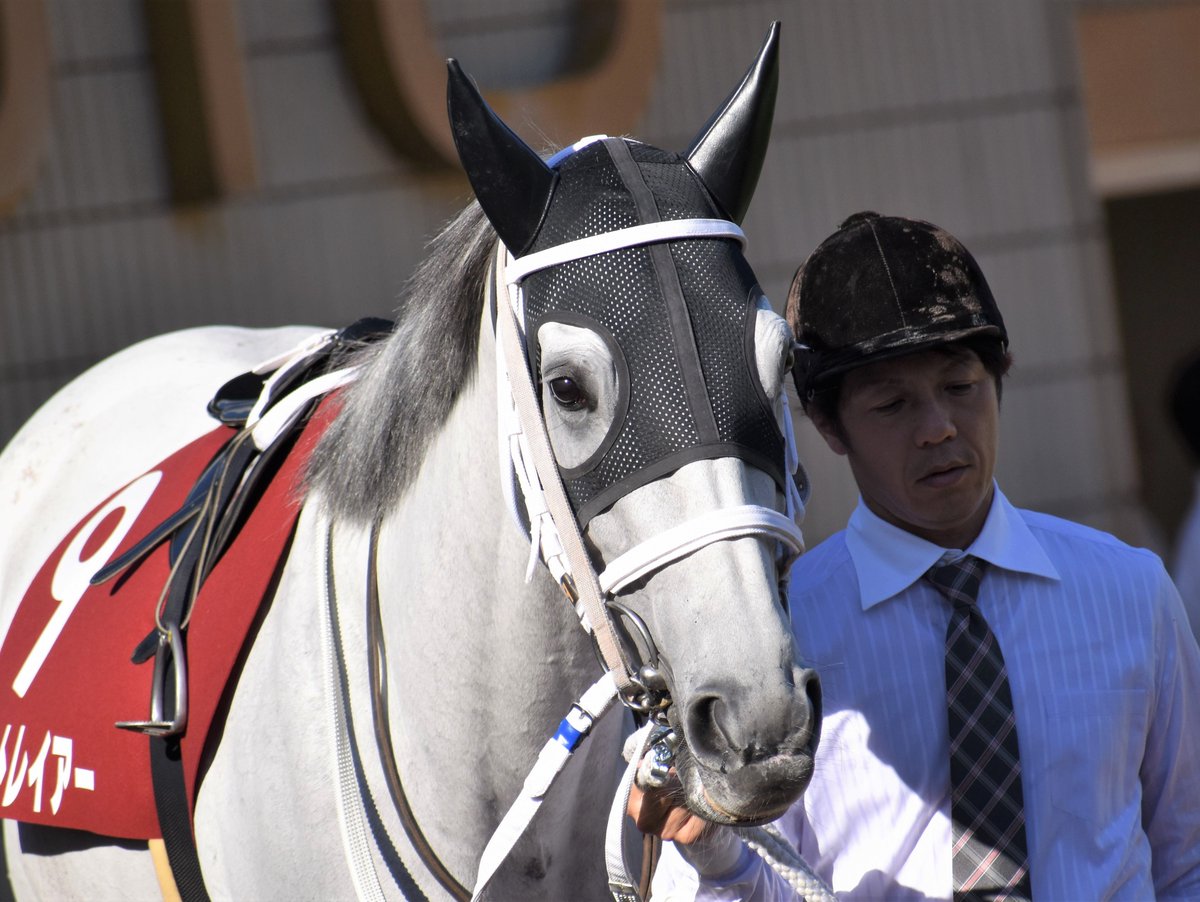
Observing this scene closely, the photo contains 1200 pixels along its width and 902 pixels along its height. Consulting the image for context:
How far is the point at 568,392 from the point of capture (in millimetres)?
1645

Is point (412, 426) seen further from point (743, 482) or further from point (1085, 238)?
→ point (1085, 238)

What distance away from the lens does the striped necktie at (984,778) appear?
179 centimetres

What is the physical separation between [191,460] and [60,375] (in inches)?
117

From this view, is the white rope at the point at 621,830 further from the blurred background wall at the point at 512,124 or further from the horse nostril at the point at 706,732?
the blurred background wall at the point at 512,124

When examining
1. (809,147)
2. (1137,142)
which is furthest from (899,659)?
(1137,142)

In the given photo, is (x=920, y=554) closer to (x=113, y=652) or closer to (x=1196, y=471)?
(x=113, y=652)

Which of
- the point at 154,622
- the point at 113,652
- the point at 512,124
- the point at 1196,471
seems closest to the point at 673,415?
the point at 154,622

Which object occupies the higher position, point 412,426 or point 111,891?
point 412,426

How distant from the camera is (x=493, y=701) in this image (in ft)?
6.10

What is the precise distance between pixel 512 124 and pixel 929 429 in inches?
116

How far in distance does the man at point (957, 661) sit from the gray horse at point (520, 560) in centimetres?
26

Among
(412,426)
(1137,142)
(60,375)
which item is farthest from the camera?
(1137,142)

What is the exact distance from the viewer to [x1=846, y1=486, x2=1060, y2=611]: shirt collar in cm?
193

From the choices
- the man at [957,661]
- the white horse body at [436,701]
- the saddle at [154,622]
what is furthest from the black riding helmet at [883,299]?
the saddle at [154,622]
